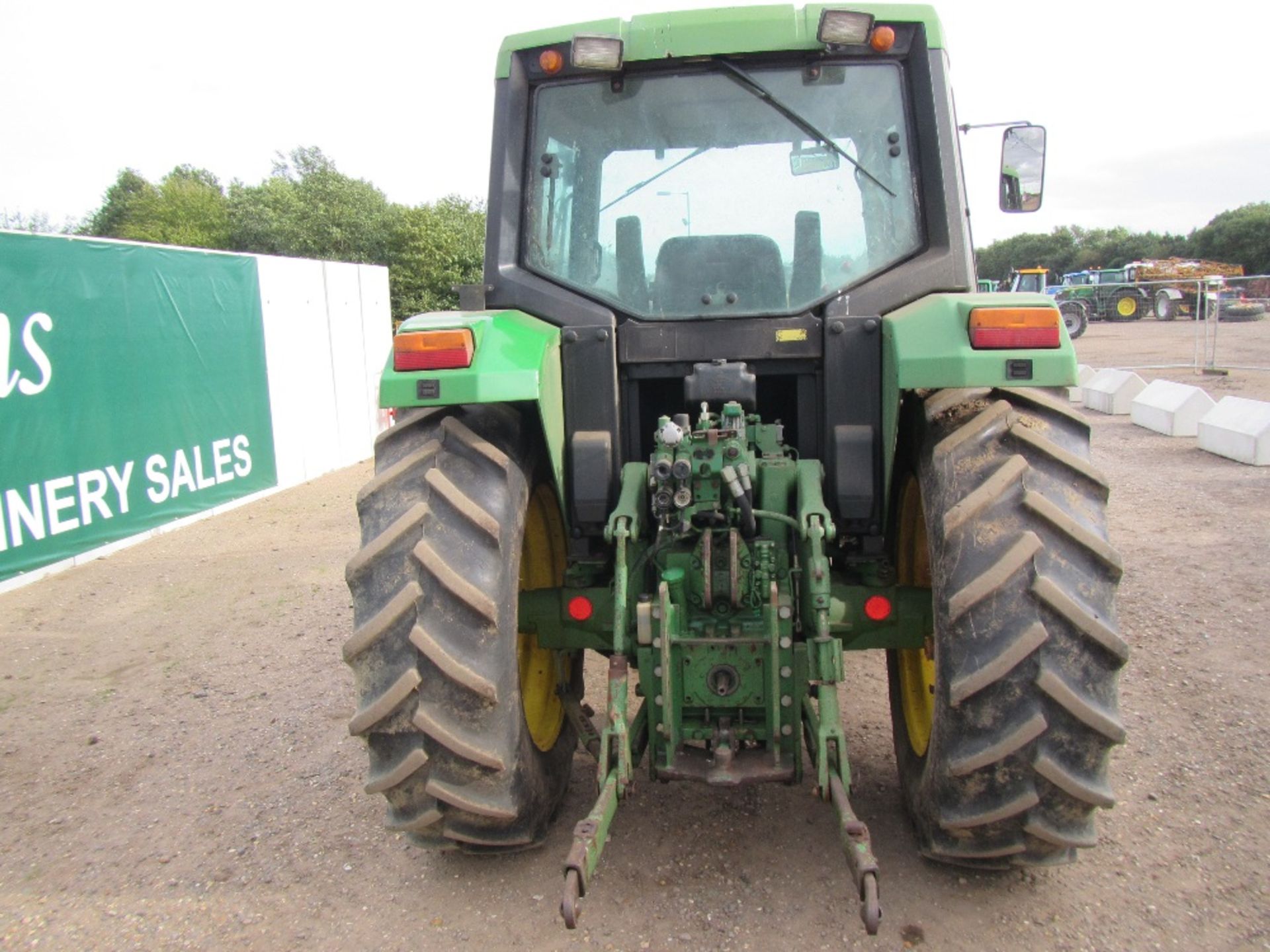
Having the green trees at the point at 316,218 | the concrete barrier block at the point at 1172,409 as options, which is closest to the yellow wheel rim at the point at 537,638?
the concrete barrier block at the point at 1172,409

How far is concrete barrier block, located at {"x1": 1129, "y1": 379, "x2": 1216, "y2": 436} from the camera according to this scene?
11.2 m

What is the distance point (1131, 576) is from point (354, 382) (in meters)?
9.36

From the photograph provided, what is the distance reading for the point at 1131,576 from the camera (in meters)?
6.02

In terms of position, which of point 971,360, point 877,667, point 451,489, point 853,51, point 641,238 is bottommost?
point 877,667

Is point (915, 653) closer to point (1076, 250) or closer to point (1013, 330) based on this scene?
point (1013, 330)

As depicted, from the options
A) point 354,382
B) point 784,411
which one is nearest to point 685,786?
point 784,411

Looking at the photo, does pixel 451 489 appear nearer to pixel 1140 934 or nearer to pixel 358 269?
pixel 1140 934

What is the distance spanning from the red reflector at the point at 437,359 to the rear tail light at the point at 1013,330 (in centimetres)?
142

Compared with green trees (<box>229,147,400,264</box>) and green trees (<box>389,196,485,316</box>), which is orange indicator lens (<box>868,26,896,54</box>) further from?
green trees (<box>229,147,400,264</box>)

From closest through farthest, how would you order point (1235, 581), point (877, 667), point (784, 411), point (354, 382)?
point (784, 411) → point (877, 667) → point (1235, 581) → point (354, 382)

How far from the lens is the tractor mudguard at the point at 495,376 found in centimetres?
277

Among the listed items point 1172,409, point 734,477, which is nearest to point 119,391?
point 734,477

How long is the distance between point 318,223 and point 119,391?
106 ft

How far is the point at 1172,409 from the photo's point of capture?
37.4 ft
